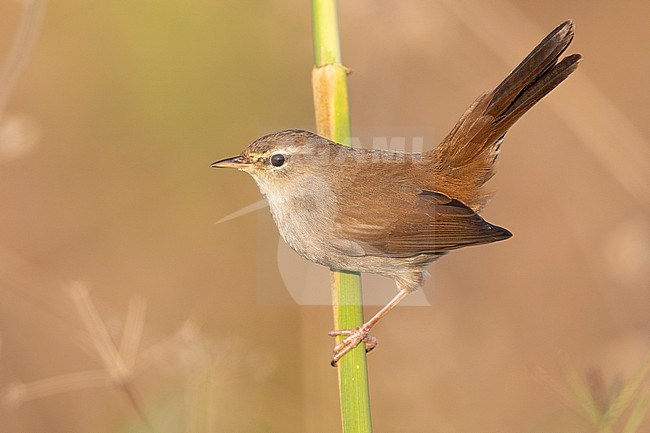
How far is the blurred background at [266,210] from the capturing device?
420cm

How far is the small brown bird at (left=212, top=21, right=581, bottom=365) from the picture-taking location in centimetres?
316

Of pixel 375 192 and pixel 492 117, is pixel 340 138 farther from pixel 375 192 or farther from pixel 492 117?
pixel 492 117

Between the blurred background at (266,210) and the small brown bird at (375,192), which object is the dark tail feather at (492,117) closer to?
the small brown bird at (375,192)

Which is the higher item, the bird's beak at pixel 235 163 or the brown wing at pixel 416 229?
the bird's beak at pixel 235 163

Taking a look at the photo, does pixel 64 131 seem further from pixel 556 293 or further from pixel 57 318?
pixel 556 293

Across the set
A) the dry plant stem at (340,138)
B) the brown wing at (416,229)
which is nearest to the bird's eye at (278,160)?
the dry plant stem at (340,138)

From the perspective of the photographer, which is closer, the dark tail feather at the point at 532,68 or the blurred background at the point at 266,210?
the dark tail feather at the point at 532,68

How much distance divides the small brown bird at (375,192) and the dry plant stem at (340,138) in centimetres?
10

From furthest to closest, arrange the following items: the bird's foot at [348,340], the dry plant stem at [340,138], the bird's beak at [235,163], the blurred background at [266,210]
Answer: the blurred background at [266,210]
the bird's beak at [235,163]
the bird's foot at [348,340]
the dry plant stem at [340,138]

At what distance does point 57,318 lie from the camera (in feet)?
13.8

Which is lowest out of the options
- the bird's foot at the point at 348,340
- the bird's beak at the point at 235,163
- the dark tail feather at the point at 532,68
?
the bird's foot at the point at 348,340

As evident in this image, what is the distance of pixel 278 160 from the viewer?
3.22 m

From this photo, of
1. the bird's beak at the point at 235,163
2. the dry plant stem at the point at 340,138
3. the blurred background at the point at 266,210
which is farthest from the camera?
the blurred background at the point at 266,210

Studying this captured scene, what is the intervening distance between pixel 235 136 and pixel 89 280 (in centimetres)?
146
